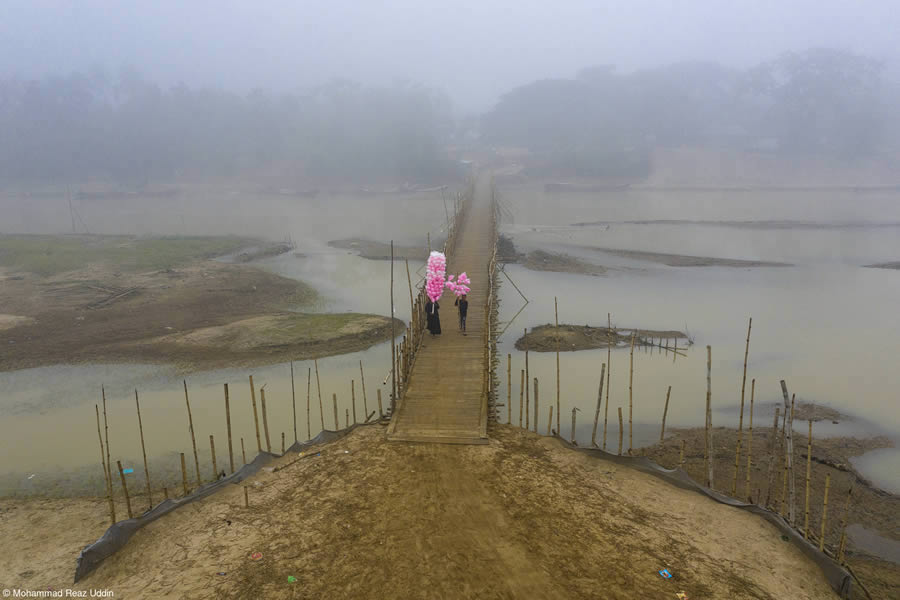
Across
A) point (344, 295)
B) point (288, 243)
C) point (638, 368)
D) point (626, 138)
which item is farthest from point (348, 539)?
point (626, 138)

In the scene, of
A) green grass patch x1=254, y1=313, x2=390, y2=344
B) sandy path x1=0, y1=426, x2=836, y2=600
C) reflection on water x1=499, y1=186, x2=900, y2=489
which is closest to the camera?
sandy path x1=0, y1=426, x2=836, y2=600

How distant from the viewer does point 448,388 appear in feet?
32.2

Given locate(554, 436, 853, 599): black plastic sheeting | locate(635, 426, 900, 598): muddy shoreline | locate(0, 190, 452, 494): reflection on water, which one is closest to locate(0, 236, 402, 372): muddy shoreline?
locate(0, 190, 452, 494): reflection on water

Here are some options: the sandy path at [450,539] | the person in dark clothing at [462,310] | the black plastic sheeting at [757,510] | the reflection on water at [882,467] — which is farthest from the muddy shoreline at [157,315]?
the reflection on water at [882,467]

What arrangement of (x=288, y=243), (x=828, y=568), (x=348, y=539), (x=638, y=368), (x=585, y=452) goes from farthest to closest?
(x=288, y=243)
(x=638, y=368)
(x=585, y=452)
(x=348, y=539)
(x=828, y=568)

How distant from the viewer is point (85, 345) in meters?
15.1

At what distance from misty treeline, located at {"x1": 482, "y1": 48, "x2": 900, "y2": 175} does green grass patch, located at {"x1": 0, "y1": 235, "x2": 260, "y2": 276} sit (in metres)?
34.0

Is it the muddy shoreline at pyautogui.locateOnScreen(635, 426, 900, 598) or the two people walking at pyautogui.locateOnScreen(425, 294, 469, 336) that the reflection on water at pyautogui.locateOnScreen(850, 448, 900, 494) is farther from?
the two people walking at pyautogui.locateOnScreen(425, 294, 469, 336)

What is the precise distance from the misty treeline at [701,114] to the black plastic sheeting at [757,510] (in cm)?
4505

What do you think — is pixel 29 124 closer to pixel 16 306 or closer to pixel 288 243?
pixel 288 243

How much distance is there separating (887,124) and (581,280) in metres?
54.0

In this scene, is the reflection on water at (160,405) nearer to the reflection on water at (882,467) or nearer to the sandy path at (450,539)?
the sandy path at (450,539)

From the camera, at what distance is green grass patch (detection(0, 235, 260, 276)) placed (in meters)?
23.0

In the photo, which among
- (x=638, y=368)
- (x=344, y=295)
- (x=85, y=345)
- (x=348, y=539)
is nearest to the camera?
(x=348, y=539)
